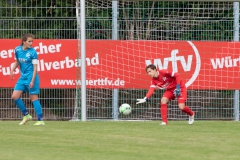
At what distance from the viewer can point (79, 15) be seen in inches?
695

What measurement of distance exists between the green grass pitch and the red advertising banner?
4064 mm

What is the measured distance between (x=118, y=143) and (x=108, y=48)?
746 centimetres

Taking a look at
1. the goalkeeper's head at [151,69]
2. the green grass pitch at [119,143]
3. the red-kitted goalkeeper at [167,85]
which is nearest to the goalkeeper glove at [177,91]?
the red-kitted goalkeeper at [167,85]

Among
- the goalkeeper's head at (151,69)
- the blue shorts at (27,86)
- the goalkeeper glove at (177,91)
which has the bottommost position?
the goalkeeper glove at (177,91)

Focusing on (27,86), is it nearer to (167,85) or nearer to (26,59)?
(26,59)

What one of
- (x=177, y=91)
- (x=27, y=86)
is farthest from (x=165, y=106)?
(x=27, y=86)

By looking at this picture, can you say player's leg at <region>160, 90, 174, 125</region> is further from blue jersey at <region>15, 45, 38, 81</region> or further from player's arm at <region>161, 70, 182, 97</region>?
blue jersey at <region>15, 45, 38, 81</region>

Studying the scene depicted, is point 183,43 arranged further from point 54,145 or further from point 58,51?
point 54,145

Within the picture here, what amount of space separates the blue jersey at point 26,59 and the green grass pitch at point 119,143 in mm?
1194

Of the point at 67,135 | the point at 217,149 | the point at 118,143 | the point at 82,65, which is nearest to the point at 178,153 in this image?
the point at 217,149

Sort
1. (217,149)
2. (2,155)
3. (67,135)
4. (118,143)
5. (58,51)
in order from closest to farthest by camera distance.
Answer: (2,155), (217,149), (118,143), (67,135), (58,51)

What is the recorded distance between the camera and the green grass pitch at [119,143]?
28.4 feet

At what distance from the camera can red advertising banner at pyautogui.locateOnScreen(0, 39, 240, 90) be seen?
57.6 feet

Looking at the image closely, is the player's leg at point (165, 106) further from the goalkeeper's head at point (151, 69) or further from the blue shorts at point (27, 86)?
the blue shorts at point (27, 86)
